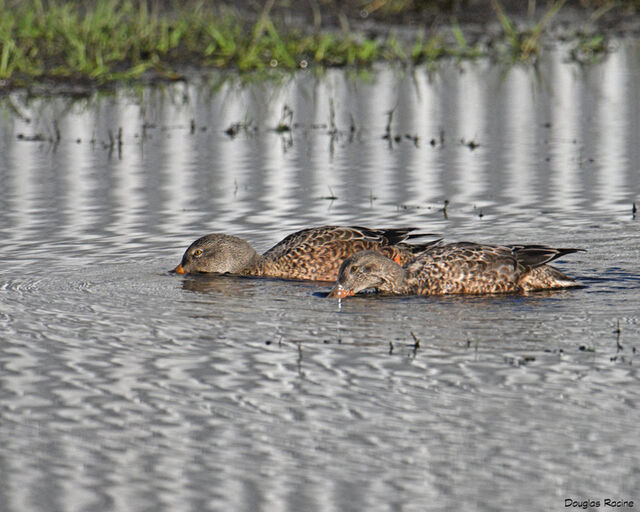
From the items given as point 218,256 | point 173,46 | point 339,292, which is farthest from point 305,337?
point 173,46

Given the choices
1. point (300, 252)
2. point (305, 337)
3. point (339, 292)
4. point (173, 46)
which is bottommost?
point (305, 337)

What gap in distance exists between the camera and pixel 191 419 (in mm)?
5840

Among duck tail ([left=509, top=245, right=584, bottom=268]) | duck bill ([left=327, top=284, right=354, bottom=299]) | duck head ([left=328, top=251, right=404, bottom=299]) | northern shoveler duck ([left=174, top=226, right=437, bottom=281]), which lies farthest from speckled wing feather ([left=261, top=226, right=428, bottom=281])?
duck tail ([left=509, top=245, right=584, bottom=268])

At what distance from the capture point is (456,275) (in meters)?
8.66

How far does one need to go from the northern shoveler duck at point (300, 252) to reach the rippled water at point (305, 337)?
0.15m

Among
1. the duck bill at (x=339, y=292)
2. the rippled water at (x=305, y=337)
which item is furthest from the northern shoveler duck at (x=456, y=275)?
the rippled water at (x=305, y=337)

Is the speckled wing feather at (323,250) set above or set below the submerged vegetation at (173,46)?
below

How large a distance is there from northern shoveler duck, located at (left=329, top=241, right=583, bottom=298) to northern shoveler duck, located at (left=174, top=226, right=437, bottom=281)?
2.16 ft

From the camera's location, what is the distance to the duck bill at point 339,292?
8.57 meters

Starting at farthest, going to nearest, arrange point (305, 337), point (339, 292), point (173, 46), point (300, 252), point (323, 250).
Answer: point (173, 46) → point (323, 250) → point (300, 252) → point (339, 292) → point (305, 337)

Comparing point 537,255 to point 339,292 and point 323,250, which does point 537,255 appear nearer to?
point 339,292

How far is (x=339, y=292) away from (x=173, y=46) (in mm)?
14244

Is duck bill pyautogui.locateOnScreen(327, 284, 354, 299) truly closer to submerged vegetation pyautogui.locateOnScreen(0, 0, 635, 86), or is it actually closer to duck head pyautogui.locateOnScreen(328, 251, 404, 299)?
duck head pyautogui.locateOnScreen(328, 251, 404, 299)

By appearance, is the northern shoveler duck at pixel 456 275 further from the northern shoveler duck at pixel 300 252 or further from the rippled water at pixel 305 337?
the northern shoveler duck at pixel 300 252
